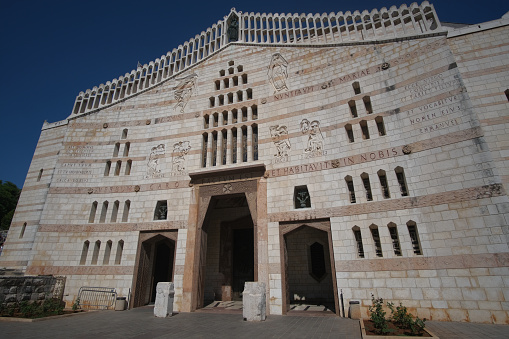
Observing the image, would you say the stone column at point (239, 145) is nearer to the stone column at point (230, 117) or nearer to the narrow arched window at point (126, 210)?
the stone column at point (230, 117)

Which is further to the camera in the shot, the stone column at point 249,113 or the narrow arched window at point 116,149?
the narrow arched window at point 116,149

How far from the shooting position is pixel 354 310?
1123 cm

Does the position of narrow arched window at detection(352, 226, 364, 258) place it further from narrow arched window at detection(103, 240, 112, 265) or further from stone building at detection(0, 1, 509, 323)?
narrow arched window at detection(103, 240, 112, 265)

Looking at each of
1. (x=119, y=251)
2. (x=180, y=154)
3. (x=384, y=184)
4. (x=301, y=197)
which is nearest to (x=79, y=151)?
(x=180, y=154)

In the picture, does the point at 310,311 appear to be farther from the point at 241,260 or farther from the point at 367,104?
the point at 367,104

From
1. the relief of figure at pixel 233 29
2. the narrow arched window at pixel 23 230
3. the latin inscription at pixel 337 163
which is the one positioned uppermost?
the relief of figure at pixel 233 29

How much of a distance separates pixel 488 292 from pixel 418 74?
10331mm

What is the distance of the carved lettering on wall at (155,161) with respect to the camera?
58.5 ft

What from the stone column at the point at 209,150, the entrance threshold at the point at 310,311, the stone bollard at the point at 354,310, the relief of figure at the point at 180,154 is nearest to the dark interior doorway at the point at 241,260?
the entrance threshold at the point at 310,311

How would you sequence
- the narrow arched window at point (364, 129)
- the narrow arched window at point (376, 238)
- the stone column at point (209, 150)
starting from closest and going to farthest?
the narrow arched window at point (376, 238) < the narrow arched window at point (364, 129) < the stone column at point (209, 150)

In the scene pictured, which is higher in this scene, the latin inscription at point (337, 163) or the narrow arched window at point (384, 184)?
the latin inscription at point (337, 163)

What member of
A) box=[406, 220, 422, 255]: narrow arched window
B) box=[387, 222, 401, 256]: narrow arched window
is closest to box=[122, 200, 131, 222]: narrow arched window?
box=[387, 222, 401, 256]: narrow arched window

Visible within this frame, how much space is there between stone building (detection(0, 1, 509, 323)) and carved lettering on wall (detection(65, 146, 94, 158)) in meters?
0.16

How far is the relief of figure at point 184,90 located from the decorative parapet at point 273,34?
1.13m
